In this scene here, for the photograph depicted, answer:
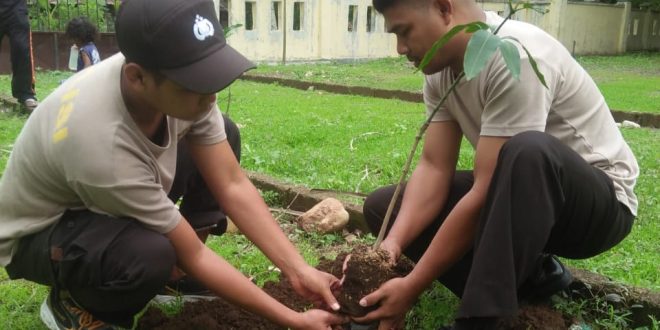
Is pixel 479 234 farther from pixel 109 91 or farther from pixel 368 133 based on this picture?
pixel 368 133

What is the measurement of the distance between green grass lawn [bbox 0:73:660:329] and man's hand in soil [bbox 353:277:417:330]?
1.05 ft

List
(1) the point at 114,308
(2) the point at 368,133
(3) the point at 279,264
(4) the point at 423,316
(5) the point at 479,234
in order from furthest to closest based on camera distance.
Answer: (2) the point at 368,133, (4) the point at 423,316, (3) the point at 279,264, (1) the point at 114,308, (5) the point at 479,234

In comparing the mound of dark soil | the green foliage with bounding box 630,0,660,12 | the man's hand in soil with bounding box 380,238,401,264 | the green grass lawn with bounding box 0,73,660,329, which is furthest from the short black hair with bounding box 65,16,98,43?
the green foliage with bounding box 630,0,660,12

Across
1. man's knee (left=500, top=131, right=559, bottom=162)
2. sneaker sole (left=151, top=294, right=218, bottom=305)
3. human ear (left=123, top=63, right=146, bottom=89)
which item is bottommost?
sneaker sole (left=151, top=294, right=218, bottom=305)

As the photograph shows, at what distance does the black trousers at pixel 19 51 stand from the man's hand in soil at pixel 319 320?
5934 millimetres

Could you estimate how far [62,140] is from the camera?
190 cm

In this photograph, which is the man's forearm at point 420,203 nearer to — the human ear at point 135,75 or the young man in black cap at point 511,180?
the young man in black cap at point 511,180

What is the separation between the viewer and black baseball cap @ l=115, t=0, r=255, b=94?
1.79 meters

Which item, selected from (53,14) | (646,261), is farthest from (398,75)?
(646,261)

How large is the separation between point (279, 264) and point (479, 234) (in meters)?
0.70

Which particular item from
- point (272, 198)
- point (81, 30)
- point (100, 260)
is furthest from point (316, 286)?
point (81, 30)

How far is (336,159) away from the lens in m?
4.80

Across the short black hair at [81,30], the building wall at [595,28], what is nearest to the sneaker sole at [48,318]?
the short black hair at [81,30]

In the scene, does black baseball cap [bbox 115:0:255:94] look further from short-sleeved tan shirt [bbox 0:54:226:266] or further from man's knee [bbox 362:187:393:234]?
man's knee [bbox 362:187:393:234]
